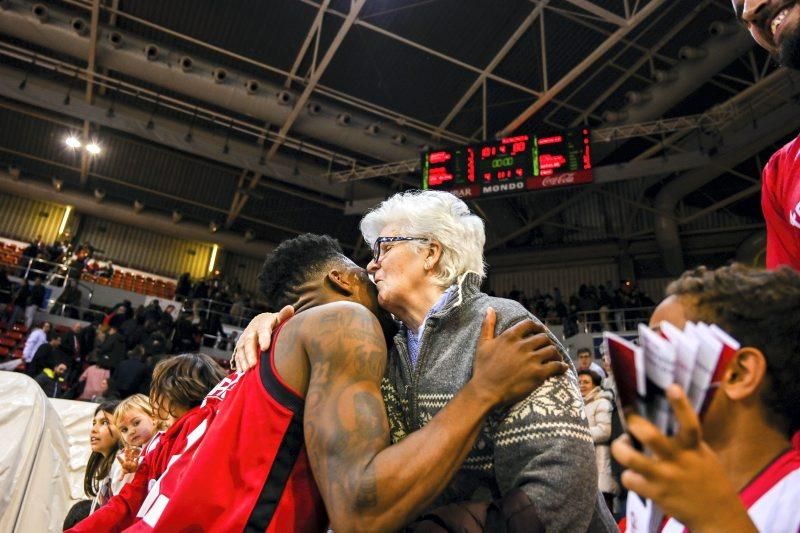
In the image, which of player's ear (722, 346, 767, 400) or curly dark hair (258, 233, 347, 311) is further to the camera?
curly dark hair (258, 233, 347, 311)

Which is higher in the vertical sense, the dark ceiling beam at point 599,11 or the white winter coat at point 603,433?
the dark ceiling beam at point 599,11

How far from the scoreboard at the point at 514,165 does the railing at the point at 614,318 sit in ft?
13.6

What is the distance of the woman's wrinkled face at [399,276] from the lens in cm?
179

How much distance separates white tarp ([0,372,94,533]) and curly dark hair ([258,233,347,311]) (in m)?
3.07

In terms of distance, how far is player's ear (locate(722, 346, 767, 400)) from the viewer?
861mm

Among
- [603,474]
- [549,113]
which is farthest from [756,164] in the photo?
[603,474]

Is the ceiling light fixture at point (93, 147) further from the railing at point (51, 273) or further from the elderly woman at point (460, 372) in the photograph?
the elderly woman at point (460, 372)

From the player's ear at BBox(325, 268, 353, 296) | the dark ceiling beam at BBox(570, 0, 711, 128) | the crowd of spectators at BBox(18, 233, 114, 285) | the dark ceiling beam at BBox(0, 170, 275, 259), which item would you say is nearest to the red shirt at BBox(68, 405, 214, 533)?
the player's ear at BBox(325, 268, 353, 296)

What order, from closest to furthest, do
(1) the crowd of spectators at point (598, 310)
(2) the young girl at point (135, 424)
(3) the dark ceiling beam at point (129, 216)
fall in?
(2) the young girl at point (135, 424), (1) the crowd of spectators at point (598, 310), (3) the dark ceiling beam at point (129, 216)

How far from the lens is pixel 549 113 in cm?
1293

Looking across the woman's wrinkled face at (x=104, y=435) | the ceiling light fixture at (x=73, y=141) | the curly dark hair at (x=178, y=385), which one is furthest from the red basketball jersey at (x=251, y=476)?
the ceiling light fixture at (x=73, y=141)

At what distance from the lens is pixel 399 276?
180 cm

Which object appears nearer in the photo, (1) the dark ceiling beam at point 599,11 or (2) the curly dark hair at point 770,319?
(2) the curly dark hair at point 770,319

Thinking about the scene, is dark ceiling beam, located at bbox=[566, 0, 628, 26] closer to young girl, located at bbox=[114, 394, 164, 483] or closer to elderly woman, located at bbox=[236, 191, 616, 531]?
elderly woman, located at bbox=[236, 191, 616, 531]
